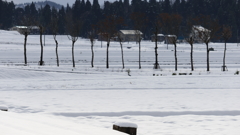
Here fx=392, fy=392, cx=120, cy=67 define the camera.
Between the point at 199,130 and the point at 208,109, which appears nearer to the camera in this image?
the point at 199,130

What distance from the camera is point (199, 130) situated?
38.8 feet

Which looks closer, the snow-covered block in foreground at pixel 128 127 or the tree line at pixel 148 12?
the snow-covered block in foreground at pixel 128 127

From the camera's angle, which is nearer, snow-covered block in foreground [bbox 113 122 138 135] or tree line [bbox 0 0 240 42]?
snow-covered block in foreground [bbox 113 122 138 135]

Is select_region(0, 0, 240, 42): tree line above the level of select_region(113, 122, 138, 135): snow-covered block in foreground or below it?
above

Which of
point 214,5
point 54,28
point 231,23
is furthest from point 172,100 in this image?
point 214,5

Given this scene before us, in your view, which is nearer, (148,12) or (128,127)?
(128,127)

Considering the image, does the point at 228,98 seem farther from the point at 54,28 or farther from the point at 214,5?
the point at 214,5

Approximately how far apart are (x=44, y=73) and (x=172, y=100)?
17.3m

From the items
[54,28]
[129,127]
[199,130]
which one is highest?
[54,28]

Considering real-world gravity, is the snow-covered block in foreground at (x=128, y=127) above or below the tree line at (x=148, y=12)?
below

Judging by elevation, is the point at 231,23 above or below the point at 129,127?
above

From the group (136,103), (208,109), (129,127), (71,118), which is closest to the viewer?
(129,127)

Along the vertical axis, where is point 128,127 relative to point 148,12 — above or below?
below

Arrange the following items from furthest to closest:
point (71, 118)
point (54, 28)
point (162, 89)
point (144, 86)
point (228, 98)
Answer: point (54, 28) < point (144, 86) < point (162, 89) < point (228, 98) < point (71, 118)
